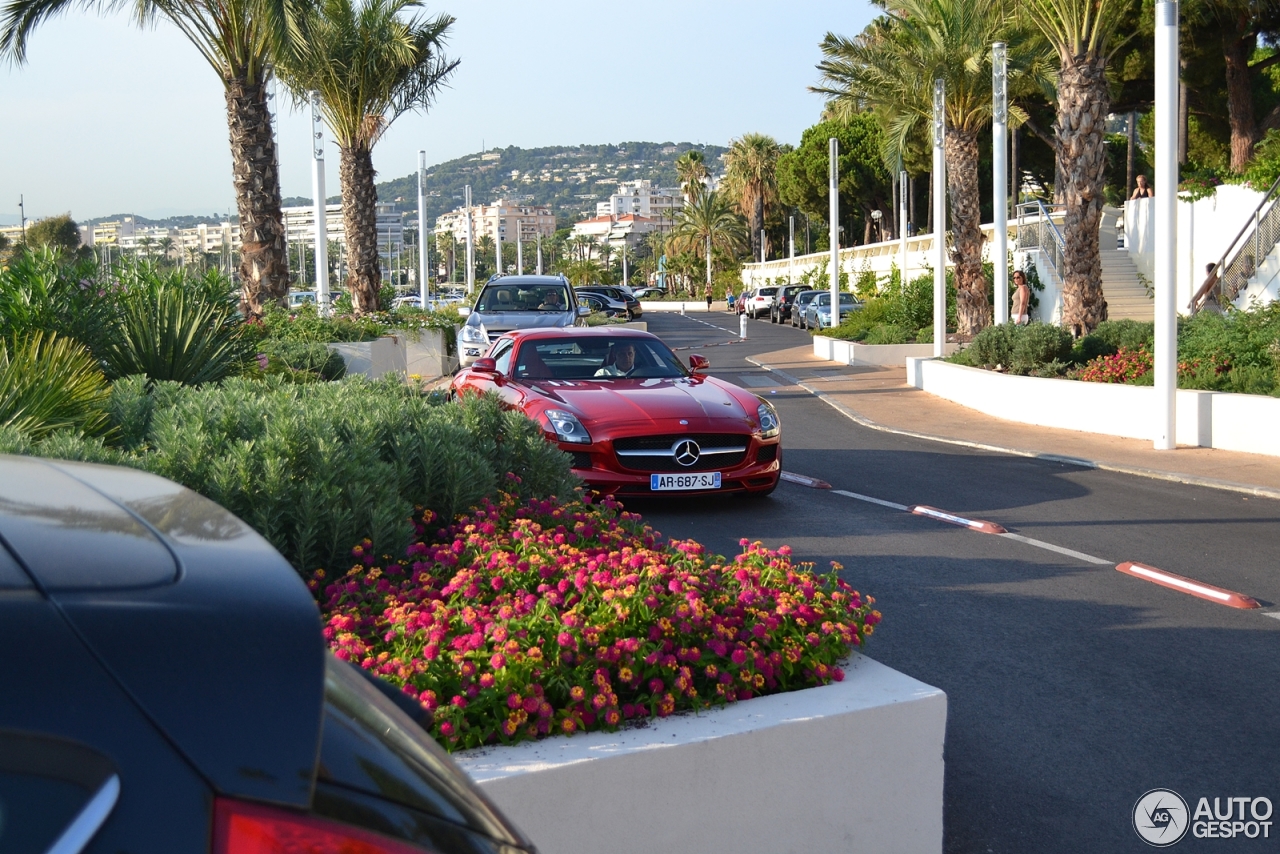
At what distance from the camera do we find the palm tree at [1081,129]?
63.5 feet

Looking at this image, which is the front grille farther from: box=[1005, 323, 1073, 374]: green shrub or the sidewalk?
box=[1005, 323, 1073, 374]: green shrub

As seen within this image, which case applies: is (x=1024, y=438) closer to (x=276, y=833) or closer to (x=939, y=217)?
(x=939, y=217)

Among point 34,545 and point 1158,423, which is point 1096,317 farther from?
point 34,545

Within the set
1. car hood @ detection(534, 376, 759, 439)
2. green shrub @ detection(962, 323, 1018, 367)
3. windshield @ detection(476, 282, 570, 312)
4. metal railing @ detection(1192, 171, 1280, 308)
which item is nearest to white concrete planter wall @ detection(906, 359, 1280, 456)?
Answer: green shrub @ detection(962, 323, 1018, 367)

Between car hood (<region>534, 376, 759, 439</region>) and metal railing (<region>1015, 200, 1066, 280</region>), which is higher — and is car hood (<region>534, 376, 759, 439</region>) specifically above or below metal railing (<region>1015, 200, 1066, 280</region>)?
below

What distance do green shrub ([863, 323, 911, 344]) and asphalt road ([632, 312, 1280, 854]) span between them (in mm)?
18005

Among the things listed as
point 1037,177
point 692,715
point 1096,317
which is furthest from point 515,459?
point 1037,177

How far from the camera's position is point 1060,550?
8594mm

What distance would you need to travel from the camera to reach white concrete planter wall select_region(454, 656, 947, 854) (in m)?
3.38

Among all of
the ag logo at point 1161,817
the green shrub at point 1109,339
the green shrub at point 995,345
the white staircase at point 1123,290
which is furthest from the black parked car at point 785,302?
the ag logo at point 1161,817

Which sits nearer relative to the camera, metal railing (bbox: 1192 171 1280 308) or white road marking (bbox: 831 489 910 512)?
white road marking (bbox: 831 489 910 512)

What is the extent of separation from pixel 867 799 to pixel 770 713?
1.33 feet

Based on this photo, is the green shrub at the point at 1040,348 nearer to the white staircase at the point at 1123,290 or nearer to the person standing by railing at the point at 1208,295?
the person standing by railing at the point at 1208,295

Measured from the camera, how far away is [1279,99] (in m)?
45.3
